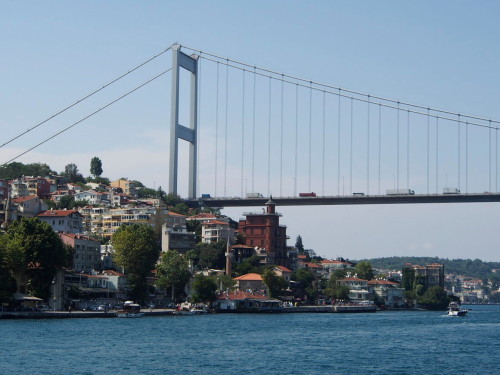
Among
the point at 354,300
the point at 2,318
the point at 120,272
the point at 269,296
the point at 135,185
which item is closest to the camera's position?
the point at 2,318

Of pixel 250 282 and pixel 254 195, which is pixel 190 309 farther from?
pixel 254 195

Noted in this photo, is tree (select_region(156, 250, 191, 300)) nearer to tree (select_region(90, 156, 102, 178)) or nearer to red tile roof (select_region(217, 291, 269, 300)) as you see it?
red tile roof (select_region(217, 291, 269, 300))

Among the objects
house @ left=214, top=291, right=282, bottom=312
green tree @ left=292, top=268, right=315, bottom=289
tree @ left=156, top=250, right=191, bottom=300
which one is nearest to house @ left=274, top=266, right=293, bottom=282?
green tree @ left=292, top=268, right=315, bottom=289

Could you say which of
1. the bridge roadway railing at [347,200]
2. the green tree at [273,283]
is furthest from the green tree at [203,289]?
the bridge roadway railing at [347,200]

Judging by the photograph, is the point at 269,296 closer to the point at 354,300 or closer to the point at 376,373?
the point at 354,300

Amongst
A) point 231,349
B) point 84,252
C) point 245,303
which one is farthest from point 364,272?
point 231,349

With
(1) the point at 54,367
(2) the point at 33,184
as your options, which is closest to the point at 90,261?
(2) the point at 33,184
